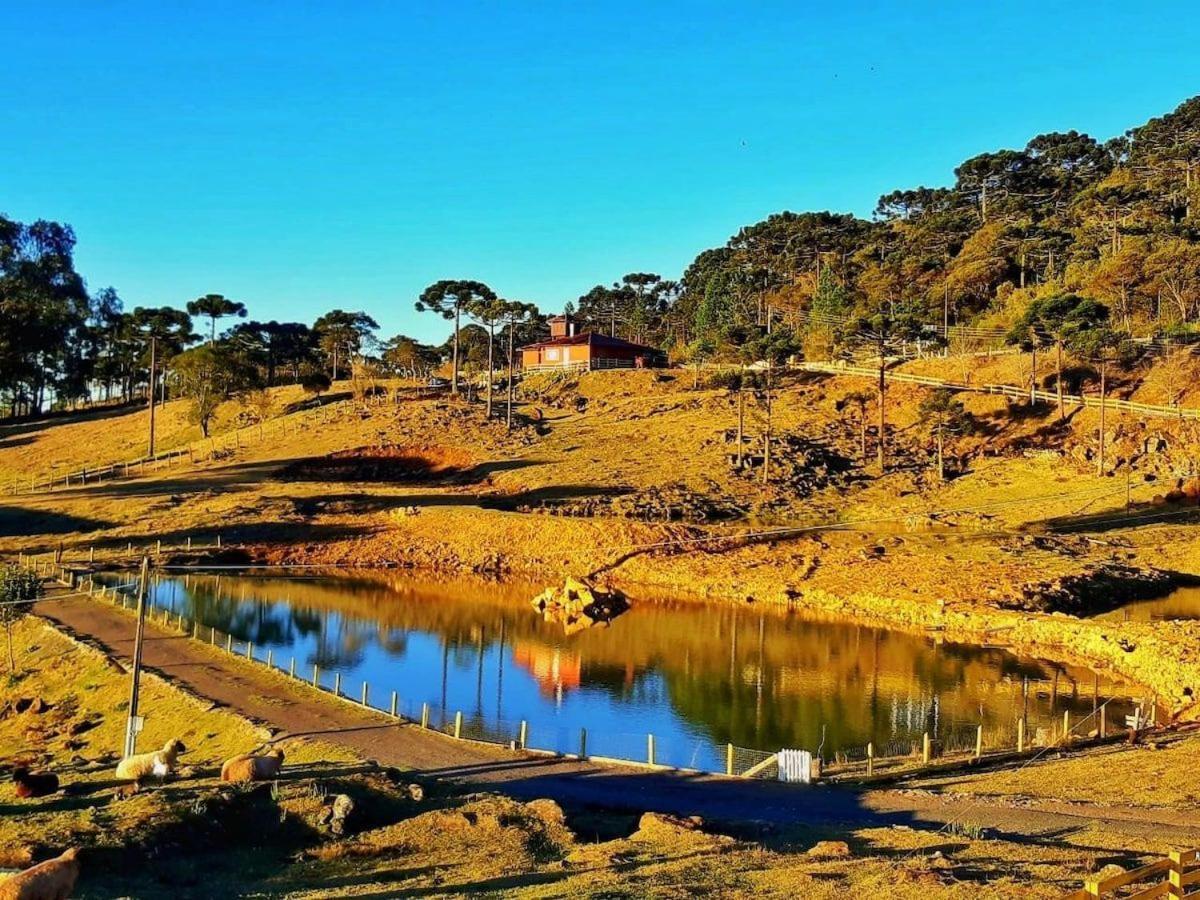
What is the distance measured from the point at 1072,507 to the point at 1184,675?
94.9ft

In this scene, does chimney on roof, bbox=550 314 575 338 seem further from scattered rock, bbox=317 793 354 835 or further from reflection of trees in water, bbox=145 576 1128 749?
scattered rock, bbox=317 793 354 835

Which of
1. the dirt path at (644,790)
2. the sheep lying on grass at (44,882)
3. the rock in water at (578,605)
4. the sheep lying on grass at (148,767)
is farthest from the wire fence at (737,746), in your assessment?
the rock in water at (578,605)

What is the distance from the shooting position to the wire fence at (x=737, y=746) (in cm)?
2488

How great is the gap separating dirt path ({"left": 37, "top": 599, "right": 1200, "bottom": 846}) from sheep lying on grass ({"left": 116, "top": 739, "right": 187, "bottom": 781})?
16.4ft

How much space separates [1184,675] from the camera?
33.7 m

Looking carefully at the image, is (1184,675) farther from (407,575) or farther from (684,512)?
(407,575)

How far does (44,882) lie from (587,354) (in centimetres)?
9811

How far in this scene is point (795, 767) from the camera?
23.7 metres

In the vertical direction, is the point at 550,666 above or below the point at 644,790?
below

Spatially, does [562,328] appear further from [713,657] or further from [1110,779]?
[1110,779]

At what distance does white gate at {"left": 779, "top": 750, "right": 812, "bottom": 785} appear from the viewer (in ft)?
77.5

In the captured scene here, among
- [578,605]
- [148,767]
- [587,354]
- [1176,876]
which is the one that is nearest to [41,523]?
[578,605]

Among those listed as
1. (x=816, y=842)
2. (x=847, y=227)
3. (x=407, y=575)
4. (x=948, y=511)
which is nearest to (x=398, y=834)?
(x=816, y=842)

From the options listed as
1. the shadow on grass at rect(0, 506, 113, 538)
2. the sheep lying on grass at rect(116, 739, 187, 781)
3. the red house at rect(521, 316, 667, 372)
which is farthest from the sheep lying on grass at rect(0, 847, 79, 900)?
the red house at rect(521, 316, 667, 372)
